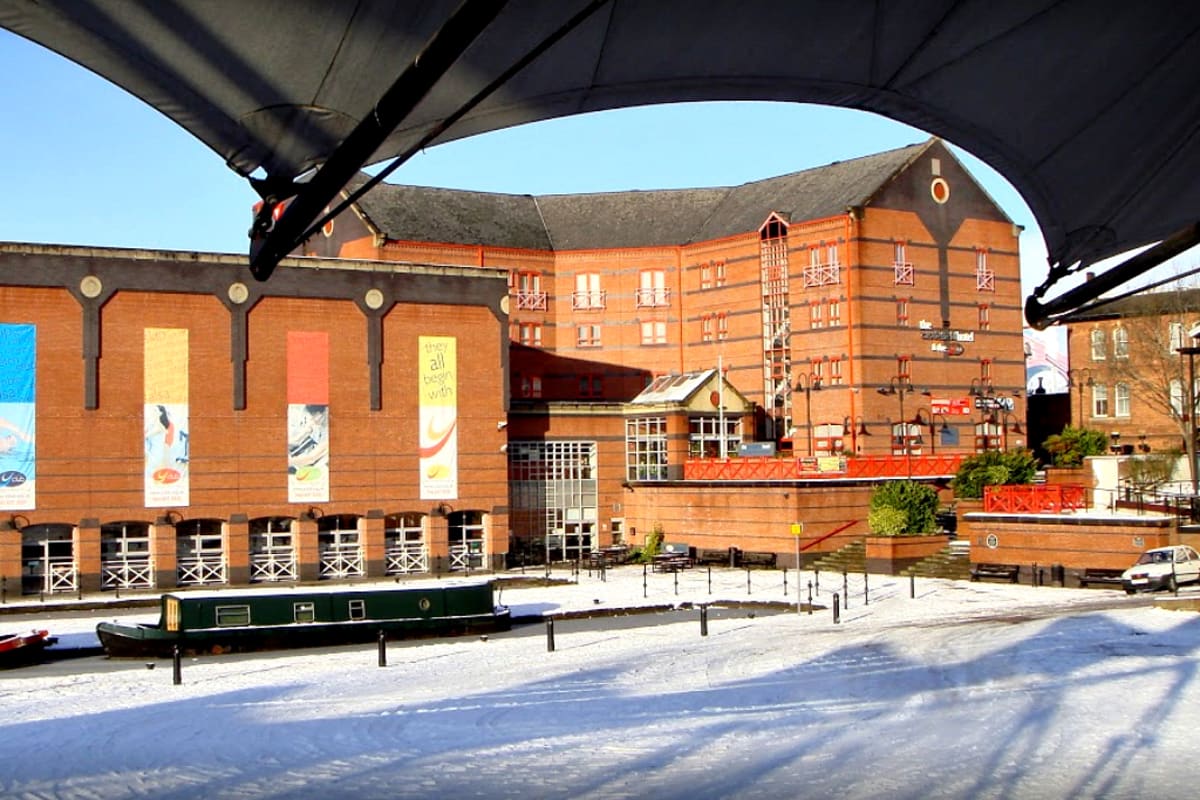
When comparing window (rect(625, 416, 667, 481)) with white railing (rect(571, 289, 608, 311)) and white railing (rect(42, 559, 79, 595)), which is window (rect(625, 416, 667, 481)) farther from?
white railing (rect(42, 559, 79, 595))

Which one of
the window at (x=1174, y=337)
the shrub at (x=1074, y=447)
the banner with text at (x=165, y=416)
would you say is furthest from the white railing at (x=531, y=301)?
the window at (x=1174, y=337)

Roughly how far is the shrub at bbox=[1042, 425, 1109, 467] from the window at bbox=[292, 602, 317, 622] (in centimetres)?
3401

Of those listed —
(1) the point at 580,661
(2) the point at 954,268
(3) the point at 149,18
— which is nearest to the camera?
(3) the point at 149,18

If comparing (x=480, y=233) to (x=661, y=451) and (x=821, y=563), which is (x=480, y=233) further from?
(x=821, y=563)

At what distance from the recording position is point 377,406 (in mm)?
50250

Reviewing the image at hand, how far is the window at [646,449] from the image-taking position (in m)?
56.5

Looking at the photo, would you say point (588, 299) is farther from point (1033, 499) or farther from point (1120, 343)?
point (1033, 499)

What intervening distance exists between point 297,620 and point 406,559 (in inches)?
761

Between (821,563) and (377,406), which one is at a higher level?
(377,406)

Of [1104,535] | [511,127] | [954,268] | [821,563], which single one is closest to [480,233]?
[954,268]

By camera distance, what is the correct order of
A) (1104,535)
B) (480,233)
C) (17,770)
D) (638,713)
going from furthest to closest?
(480,233)
(1104,535)
(638,713)
(17,770)

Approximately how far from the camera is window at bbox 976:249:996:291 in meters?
62.3

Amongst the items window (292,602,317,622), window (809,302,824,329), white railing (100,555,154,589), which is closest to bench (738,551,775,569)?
window (809,302,824,329)

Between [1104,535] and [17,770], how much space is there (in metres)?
30.2
